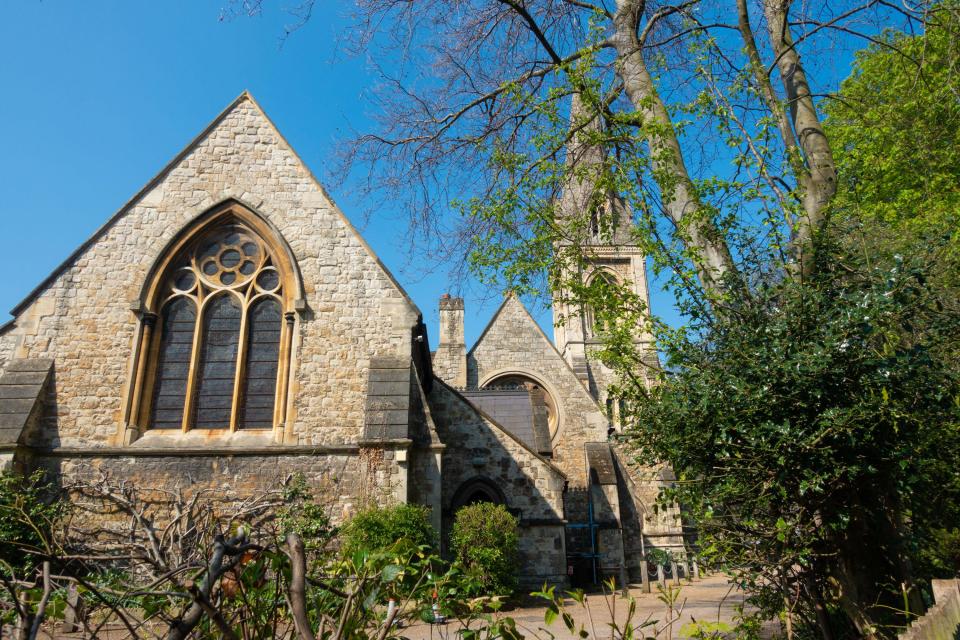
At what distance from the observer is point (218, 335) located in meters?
10.8

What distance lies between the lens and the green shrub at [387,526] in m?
8.37

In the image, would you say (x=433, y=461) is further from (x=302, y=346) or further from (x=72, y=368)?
(x=72, y=368)

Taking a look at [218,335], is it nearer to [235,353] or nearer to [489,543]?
[235,353]

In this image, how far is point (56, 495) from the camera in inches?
368

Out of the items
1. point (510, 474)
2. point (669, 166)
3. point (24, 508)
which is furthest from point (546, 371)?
point (24, 508)

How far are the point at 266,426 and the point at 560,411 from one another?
525 inches

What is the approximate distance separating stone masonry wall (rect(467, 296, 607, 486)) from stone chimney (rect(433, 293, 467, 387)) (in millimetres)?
492

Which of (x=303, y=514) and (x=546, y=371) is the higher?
(x=546, y=371)

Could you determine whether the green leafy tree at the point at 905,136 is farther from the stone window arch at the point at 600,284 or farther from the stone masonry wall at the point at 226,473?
the stone masonry wall at the point at 226,473

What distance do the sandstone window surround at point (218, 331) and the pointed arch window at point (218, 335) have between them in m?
0.02

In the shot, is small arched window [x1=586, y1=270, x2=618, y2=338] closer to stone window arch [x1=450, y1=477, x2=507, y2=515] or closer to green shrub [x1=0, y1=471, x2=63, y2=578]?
stone window arch [x1=450, y1=477, x2=507, y2=515]

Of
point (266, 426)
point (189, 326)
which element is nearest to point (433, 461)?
point (266, 426)

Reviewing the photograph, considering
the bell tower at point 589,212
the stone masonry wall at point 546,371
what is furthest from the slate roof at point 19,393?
the stone masonry wall at point 546,371

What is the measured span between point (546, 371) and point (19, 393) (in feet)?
54.3
